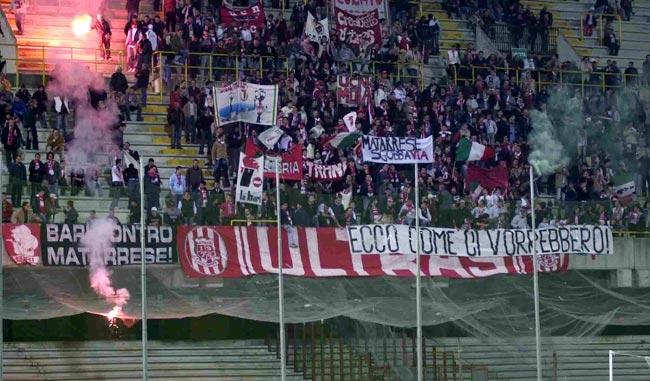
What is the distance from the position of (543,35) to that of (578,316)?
52.8 feet

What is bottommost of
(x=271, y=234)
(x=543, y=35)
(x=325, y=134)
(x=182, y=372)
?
(x=182, y=372)

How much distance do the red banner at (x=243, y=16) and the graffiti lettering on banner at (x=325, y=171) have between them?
6.61 metres

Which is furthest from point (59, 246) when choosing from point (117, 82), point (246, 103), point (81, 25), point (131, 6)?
point (131, 6)

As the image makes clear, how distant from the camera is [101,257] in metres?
35.8

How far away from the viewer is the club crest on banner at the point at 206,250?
37.7 m

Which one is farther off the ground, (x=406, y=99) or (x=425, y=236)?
(x=406, y=99)

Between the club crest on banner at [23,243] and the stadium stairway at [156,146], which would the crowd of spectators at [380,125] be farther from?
the club crest on banner at [23,243]

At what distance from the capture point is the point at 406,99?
47906 millimetres

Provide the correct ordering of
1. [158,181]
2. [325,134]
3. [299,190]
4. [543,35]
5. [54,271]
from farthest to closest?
[543,35] < [325,134] < [299,190] < [158,181] < [54,271]

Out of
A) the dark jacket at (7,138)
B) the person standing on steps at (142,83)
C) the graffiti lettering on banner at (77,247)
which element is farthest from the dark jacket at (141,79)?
the graffiti lettering on banner at (77,247)

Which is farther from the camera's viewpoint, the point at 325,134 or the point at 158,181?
the point at 325,134

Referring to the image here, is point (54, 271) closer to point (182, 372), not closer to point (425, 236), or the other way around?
point (182, 372)

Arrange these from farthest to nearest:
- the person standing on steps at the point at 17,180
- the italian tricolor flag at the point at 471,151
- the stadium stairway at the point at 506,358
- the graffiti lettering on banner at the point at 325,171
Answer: the italian tricolor flag at the point at 471,151 < the graffiti lettering on banner at the point at 325,171 < the stadium stairway at the point at 506,358 < the person standing on steps at the point at 17,180

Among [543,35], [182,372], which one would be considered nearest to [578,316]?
[182,372]
